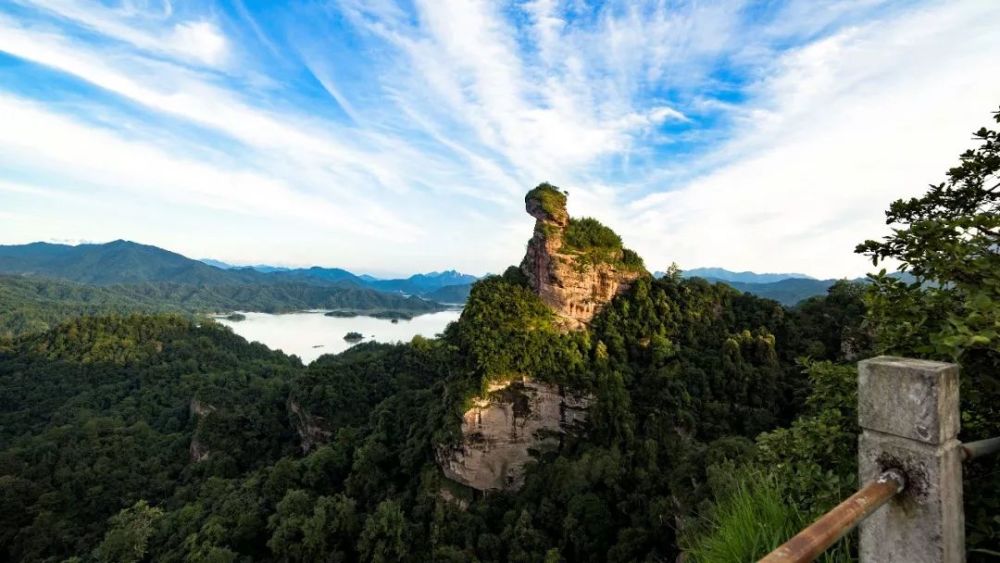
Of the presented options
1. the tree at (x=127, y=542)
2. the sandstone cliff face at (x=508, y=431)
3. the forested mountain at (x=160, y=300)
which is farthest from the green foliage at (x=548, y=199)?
the forested mountain at (x=160, y=300)

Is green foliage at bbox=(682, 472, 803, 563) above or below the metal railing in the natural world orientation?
below

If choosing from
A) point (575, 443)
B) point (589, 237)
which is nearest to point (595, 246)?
point (589, 237)

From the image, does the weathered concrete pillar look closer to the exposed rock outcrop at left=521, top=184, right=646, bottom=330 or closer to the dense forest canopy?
the dense forest canopy

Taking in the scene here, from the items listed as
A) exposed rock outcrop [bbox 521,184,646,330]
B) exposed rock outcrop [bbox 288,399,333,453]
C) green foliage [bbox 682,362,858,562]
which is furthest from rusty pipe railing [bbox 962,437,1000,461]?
exposed rock outcrop [bbox 288,399,333,453]

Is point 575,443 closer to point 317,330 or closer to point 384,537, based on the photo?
point 384,537

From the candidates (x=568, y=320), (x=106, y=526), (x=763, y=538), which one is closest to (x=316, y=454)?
(x=106, y=526)

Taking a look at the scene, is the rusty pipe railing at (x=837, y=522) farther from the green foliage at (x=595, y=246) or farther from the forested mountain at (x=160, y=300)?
the forested mountain at (x=160, y=300)
